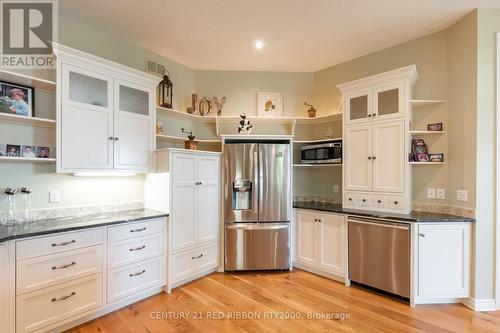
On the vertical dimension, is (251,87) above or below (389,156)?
above

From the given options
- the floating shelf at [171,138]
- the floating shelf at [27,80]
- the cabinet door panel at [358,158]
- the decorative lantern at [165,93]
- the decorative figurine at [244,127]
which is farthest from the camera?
the decorative figurine at [244,127]

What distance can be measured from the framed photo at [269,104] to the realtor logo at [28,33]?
251 cm

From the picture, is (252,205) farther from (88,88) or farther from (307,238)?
(88,88)

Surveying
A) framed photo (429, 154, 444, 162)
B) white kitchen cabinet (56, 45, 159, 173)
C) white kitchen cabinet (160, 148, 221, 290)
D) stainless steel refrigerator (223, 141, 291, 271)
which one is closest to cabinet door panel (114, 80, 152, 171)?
white kitchen cabinet (56, 45, 159, 173)

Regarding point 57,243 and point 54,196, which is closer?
point 57,243

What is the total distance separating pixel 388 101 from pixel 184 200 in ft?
8.49

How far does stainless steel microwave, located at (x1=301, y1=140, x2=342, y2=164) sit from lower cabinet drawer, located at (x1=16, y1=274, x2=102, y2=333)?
276cm

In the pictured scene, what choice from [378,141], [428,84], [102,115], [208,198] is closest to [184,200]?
[208,198]

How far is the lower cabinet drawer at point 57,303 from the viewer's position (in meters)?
1.92

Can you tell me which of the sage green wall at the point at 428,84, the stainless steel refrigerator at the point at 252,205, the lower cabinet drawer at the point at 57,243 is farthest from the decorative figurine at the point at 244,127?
the lower cabinet drawer at the point at 57,243

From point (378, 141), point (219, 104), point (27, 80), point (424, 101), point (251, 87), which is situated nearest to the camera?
point (27, 80)

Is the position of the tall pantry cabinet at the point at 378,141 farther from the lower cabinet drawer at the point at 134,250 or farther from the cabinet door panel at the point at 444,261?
the lower cabinet drawer at the point at 134,250

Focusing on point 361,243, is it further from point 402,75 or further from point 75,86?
point 75,86

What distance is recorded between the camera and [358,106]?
3.20m
